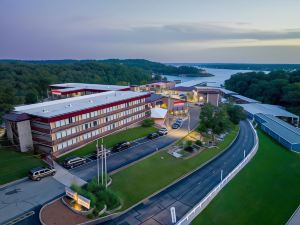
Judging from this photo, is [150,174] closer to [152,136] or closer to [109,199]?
[109,199]

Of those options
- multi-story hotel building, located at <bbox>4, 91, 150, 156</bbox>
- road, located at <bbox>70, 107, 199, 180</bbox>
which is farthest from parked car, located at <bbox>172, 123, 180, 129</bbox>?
multi-story hotel building, located at <bbox>4, 91, 150, 156</bbox>

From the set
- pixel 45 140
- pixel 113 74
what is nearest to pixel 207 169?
pixel 45 140

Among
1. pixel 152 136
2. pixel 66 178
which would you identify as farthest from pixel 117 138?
pixel 66 178

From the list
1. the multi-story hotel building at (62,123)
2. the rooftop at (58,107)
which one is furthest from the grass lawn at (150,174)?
the rooftop at (58,107)

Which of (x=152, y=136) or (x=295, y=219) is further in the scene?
(x=152, y=136)

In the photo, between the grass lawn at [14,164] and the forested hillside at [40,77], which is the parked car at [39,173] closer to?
the grass lawn at [14,164]

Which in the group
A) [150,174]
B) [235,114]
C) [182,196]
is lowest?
[182,196]
